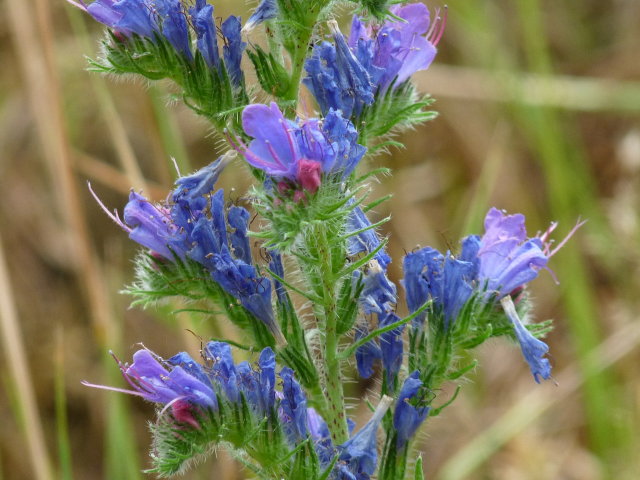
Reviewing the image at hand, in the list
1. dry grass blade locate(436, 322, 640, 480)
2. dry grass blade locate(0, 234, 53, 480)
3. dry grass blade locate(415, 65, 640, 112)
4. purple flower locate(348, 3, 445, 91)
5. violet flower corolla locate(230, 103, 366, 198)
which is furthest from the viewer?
dry grass blade locate(415, 65, 640, 112)

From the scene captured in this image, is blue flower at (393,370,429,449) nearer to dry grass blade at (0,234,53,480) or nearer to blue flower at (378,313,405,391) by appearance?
blue flower at (378,313,405,391)

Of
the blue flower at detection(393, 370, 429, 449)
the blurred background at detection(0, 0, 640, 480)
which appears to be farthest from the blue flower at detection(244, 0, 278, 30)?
the blurred background at detection(0, 0, 640, 480)

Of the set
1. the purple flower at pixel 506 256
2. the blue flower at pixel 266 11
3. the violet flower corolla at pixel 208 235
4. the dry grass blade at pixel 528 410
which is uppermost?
the blue flower at pixel 266 11

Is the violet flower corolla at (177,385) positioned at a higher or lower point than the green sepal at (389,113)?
lower

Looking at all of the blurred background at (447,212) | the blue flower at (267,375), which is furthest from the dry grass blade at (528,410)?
the blue flower at (267,375)

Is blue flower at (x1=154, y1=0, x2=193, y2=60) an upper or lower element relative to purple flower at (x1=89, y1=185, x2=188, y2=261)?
upper

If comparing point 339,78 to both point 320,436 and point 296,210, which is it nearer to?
point 296,210

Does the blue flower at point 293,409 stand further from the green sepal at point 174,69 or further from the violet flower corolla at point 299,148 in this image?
the green sepal at point 174,69
